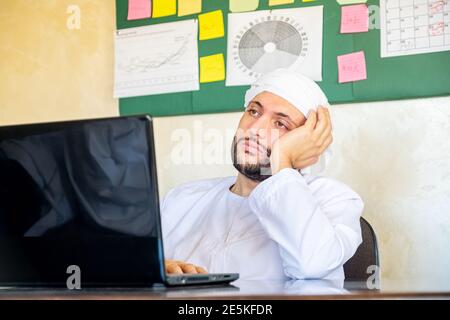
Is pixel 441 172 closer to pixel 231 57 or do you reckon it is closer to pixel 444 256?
pixel 444 256

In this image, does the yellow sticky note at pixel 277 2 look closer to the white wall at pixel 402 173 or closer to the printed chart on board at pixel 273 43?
the printed chart on board at pixel 273 43

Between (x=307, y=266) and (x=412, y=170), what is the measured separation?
0.88 metres

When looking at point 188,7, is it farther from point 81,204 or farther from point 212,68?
point 81,204

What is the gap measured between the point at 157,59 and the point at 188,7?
0.24 meters

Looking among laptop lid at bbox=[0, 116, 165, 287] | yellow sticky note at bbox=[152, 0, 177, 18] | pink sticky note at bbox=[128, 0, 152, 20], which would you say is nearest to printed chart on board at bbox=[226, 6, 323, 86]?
yellow sticky note at bbox=[152, 0, 177, 18]

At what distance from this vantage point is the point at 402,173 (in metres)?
2.06

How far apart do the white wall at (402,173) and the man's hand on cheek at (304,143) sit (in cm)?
39

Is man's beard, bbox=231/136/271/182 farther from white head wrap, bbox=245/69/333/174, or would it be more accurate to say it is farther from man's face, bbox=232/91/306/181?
white head wrap, bbox=245/69/333/174

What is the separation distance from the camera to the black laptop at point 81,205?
29.0 inches

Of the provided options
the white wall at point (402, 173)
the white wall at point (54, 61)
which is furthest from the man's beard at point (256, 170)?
the white wall at point (54, 61)

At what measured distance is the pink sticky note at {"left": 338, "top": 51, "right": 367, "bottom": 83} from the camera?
2.12 metres

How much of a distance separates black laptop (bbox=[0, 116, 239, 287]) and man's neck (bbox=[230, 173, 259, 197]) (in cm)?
99

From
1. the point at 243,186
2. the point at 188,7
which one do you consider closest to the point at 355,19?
the point at 188,7

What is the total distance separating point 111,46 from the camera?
2.54 m
